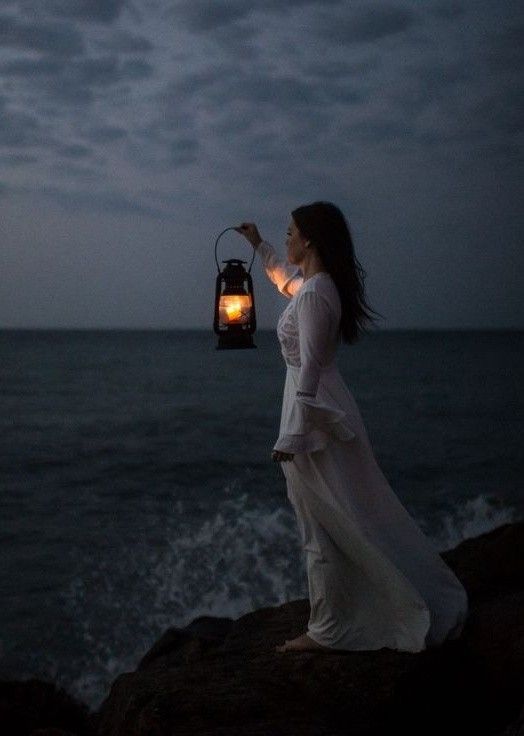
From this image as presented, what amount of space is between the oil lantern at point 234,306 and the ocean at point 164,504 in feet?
19.1

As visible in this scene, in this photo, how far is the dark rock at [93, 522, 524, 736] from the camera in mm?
3652

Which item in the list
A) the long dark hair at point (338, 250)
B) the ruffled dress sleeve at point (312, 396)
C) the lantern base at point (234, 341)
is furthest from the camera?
the lantern base at point (234, 341)

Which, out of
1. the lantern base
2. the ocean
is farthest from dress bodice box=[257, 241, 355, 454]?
the ocean

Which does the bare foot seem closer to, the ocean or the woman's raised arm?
the woman's raised arm

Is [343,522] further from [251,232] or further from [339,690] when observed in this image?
[251,232]

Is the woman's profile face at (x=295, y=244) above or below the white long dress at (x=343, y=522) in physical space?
above

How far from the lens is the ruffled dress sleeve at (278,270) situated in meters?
4.61

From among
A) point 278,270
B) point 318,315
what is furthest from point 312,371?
point 278,270

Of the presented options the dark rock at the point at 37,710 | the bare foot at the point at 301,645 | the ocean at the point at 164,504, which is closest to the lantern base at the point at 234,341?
the bare foot at the point at 301,645

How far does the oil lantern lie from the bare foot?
1.69 meters

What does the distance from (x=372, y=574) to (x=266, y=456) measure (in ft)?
59.3

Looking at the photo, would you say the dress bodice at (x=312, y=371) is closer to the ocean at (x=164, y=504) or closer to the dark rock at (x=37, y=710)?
the dark rock at (x=37, y=710)

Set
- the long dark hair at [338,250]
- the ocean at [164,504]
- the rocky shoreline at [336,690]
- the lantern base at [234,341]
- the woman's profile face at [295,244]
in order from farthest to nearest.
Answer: the ocean at [164,504], the lantern base at [234,341], the woman's profile face at [295,244], the long dark hair at [338,250], the rocky shoreline at [336,690]

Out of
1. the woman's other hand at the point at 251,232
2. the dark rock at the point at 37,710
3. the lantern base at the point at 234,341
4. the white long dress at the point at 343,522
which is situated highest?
the woman's other hand at the point at 251,232
